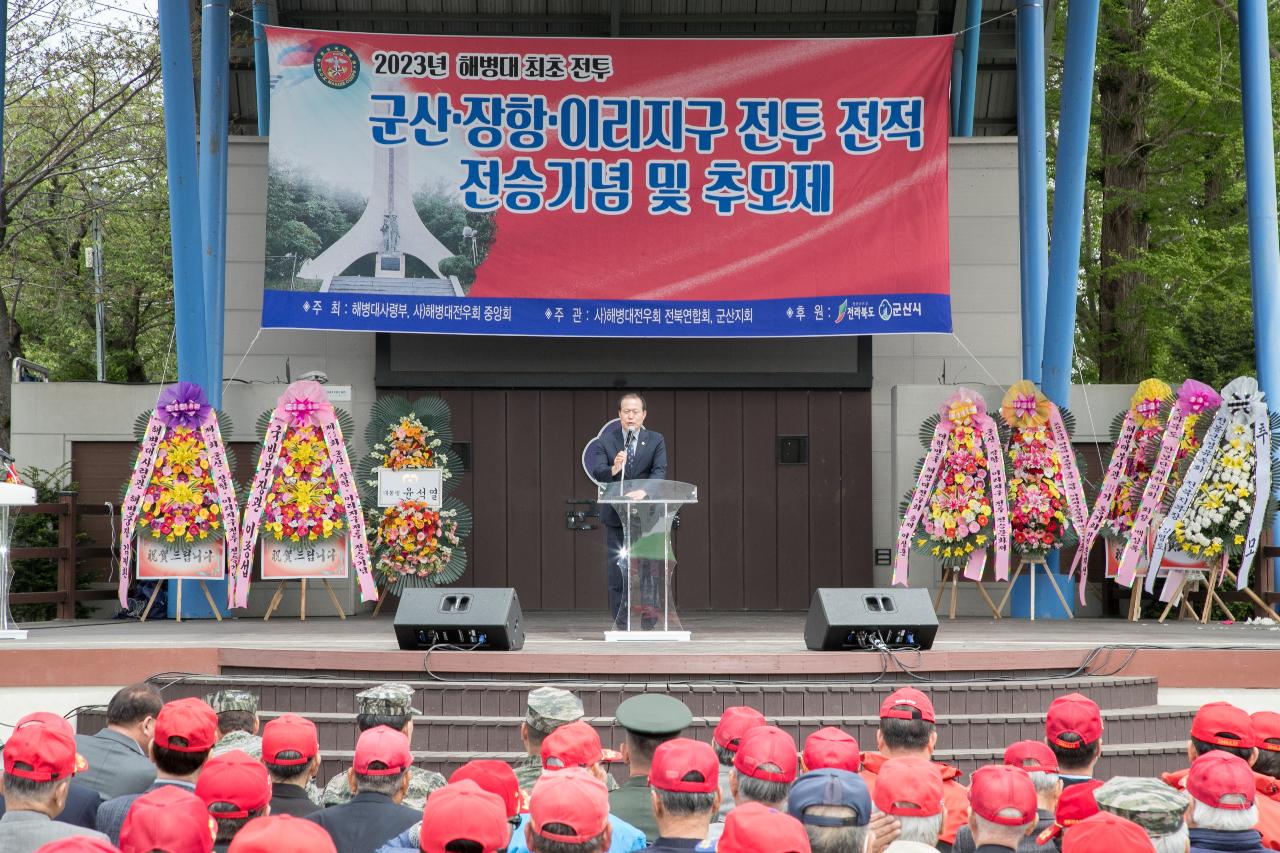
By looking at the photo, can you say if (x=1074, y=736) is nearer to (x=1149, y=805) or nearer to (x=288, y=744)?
(x=1149, y=805)

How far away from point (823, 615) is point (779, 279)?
186 inches

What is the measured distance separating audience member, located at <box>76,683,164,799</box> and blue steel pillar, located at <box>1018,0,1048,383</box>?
841 centimetres

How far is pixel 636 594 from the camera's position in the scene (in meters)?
7.97

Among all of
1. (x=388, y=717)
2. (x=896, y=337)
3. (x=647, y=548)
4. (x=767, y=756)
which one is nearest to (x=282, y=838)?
(x=767, y=756)

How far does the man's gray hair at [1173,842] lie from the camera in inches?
121

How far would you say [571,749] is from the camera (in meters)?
3.99

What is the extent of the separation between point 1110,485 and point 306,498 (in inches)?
228

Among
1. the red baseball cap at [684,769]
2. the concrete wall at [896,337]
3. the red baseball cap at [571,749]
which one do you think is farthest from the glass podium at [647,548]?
the concrete wall at [896,337]

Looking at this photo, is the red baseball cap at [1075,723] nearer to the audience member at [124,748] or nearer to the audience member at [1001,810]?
the audience member at [1001,810]

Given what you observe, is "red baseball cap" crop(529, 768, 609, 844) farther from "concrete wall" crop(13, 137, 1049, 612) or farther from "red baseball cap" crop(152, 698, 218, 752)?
"concrete wall" crop(13, 137, 1049, 612)

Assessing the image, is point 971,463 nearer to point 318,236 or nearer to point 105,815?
point 318,236

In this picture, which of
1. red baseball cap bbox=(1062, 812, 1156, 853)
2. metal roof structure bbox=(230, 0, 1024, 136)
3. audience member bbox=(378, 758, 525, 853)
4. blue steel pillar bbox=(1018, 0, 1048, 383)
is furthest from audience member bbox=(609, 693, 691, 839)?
metal roof structure bbox=(230, 0, 1024, 136)

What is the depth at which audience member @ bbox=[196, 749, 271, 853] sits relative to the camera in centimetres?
343

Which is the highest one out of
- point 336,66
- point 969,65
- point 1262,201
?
point 969,65
